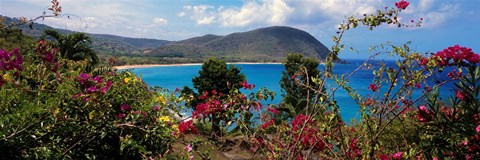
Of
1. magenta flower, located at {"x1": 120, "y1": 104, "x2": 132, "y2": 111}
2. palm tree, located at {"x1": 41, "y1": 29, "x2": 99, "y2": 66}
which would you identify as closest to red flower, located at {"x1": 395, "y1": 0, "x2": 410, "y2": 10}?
magenta flower, located at {"x1": 120, "y1": 104, "x2": 132, "y2": 111}

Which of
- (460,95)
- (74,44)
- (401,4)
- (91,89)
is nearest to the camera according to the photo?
(460,95)

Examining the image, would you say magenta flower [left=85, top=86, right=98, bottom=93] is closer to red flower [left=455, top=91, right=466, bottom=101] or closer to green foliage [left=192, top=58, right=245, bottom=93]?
red flower [left=455, top=91, right=466, bottom=101]

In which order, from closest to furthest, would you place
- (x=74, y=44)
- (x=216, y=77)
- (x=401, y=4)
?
(x=401, y=4) < (x=74, y=44) < (x=216, y=77)

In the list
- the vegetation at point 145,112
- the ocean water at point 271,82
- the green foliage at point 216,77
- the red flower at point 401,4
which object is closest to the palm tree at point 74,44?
the ocean water at point 271,82

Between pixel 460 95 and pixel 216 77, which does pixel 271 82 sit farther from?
pixel 460 95

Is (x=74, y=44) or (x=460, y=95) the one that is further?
(x=74, y=44)

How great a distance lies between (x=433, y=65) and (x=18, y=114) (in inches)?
137

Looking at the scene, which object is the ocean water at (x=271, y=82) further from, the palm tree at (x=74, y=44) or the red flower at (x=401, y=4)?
the palm tree at (x=74, y=44)

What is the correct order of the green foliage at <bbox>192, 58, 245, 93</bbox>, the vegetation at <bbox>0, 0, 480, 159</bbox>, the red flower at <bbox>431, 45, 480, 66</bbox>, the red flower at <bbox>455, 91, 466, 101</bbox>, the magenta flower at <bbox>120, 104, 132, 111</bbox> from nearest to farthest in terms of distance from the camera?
the red flower at <bbox>455, 91, 466, 101</bbox> < the vegetation at <bbox>0, 0, 480, 159</bbox> < the red flower at <bbox>431, 45, 480, 66</bbox> < the magenta flower at <bbox>120, 104, 132, 111</bbox> < the green foliage at <bbox>192, 58, 245, 93</bbox>

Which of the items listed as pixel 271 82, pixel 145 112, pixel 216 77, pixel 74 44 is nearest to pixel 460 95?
pixel 145 112

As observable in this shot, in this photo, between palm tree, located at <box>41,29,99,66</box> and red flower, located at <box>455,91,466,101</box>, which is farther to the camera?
palm tree, located at <box>41,29,99,66</box>

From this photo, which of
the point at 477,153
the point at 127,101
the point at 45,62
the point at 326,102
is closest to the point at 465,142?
the point at 477,153

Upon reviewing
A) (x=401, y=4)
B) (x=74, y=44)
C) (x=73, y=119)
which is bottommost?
(x=74, y=44)

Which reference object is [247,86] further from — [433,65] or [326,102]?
[433,65]
